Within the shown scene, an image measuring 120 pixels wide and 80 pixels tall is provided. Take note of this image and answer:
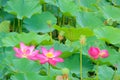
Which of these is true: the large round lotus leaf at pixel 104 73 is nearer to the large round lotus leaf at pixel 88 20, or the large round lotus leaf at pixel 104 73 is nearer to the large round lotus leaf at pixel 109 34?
the large round lotus leaf at pixel 109 34

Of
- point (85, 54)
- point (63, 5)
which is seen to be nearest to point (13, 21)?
point (63, 5)

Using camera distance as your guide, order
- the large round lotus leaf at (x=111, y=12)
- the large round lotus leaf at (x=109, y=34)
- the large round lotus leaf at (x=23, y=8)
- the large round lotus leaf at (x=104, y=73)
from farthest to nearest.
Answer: the large round lotus leaf at (x=111, y=12), the large round lotus leaf at (x=23, y=8), the large round lotus leaf at (x=109, y=34), the large round lotus leaf at (x=104, y=73)

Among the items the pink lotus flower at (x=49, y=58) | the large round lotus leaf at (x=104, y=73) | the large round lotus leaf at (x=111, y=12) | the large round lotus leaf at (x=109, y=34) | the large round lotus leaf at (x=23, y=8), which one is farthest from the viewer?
the large round lotus leaf at (x=111, y=12)

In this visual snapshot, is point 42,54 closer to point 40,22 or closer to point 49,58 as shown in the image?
point 49,58

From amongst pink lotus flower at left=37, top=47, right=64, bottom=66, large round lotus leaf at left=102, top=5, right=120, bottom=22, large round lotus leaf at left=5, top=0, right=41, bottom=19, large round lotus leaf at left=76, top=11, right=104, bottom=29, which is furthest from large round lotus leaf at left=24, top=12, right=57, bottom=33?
pink lotus flower at left=37, top=47, right=64, bottom=66

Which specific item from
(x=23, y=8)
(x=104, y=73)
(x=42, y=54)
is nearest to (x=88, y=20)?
(x=23, y=8)

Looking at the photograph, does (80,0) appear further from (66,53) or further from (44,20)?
(66,53)

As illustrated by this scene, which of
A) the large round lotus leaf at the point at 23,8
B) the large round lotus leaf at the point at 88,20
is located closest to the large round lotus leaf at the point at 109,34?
the large round lotus leaf at the point at 88,20
